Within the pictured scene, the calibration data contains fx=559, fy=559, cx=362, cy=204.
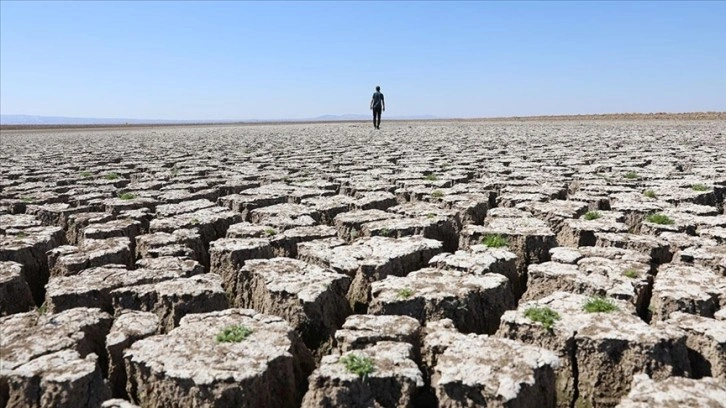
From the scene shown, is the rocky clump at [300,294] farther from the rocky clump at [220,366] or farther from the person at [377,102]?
the person at [377,102]

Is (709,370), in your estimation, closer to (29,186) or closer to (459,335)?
(459,335)

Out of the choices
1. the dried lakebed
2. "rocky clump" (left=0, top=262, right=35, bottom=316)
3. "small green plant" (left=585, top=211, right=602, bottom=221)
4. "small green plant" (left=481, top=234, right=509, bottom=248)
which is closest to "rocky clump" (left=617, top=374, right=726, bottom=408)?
the dried lakebed

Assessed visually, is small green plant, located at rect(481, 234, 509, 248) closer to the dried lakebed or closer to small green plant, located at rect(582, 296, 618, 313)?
the dried lakebed

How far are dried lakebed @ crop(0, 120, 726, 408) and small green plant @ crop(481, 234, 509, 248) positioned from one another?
14mm

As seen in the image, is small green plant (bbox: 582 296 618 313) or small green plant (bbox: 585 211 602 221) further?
small green plant (bbox: 585 211 602 221)

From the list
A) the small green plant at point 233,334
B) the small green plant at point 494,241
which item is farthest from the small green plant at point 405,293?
the small green plant at point 494,241

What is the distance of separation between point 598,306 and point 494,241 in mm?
1202

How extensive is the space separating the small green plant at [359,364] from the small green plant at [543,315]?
0.77 metres

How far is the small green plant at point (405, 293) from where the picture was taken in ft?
8.71

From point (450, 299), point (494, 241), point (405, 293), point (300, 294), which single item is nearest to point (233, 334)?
point (300, 294)

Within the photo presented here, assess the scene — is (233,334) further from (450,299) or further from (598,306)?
(598,306)

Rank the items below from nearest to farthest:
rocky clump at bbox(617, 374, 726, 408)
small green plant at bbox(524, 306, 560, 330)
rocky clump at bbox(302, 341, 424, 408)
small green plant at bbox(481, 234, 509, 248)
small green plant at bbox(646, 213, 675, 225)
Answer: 1. rocky clump at bbox(617, 374, 726, 408)
2. rocky clump at bbox(302, 341, 424, 408)
3. small green plant at bbox(524, 306, 560, 330)
4. small green plant at bbox(481, 234, 509, 248)
5. small green plant at bbox(646, 213, 675, 225)

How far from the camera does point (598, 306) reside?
2.42 m

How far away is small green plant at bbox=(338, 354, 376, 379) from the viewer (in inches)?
76.7
